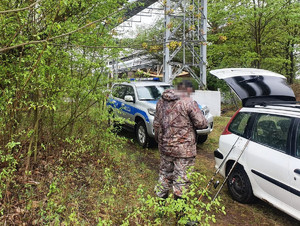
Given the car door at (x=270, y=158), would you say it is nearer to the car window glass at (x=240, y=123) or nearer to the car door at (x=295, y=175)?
the car door at (x=295, y=175)

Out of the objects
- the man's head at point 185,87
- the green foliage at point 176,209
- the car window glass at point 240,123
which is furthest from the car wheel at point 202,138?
the green foliage at point 176,209

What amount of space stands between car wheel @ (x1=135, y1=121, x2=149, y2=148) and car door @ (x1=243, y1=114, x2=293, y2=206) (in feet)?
10.7

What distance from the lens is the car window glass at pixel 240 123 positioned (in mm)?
3956

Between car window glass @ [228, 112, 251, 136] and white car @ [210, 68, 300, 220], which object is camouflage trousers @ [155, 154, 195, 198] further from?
car window glass @ [228, 112, 251, 136]

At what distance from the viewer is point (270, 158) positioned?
3262mm

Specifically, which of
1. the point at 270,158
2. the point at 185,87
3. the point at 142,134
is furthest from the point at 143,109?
the point at 270,158

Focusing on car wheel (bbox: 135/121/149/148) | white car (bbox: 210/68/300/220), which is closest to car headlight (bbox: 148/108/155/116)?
car wheel (bbox: 135/121/149/148)

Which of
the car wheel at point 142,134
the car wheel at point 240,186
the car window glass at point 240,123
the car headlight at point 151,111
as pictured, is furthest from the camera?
the car wheel at point 142,134

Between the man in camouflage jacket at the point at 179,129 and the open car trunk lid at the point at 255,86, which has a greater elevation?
the open car trunk lid at the point at 255,86

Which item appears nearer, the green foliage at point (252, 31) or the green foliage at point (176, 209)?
the green foliage at point (176, 209)

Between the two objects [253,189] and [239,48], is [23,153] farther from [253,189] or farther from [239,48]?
[239,48]

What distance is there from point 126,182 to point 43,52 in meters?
2.50

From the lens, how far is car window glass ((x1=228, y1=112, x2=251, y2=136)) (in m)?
3.96

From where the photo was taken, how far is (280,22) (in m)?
15.0
